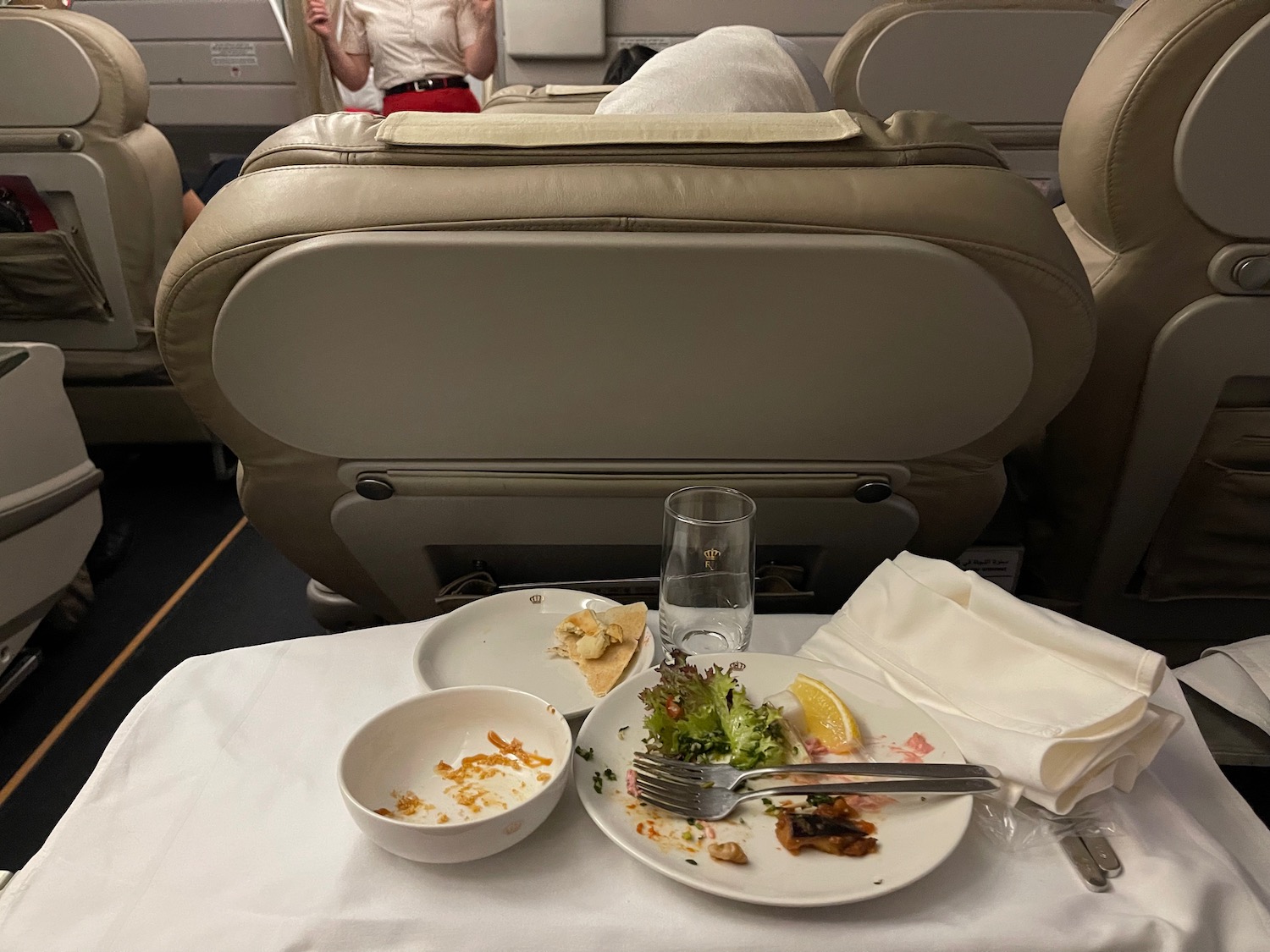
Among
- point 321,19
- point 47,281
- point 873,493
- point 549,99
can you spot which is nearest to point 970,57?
point 549,99

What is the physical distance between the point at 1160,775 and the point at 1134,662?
119mm

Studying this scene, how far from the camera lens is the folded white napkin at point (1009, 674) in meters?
0.61

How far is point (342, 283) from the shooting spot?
833 millimetres

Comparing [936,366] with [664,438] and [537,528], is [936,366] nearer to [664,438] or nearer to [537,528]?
[664,438]

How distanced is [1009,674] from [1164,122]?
680 mm

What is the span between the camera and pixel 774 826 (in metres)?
0.61

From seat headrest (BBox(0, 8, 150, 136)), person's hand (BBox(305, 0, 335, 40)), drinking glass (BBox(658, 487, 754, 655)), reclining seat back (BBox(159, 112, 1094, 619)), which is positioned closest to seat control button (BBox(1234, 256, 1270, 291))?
reclining seat back (BBox(159, 112, 1094, 619))

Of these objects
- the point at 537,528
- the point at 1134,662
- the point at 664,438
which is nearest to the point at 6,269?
the point at 537,528

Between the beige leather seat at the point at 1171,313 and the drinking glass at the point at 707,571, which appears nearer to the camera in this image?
the drinking glass at the point at 707,571

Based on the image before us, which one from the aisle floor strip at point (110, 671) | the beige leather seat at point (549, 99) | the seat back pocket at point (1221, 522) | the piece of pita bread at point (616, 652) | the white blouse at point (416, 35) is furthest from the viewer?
the white blouse at point (416, 35)

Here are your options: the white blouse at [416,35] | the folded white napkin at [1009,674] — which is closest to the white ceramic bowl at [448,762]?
the folded white napkin at [1009,674]

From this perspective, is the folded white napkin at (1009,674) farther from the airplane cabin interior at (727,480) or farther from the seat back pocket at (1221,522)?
the seat back pocket at (1221,522)

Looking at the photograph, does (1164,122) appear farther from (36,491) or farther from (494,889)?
(36,491)

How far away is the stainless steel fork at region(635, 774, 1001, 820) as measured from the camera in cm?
60
